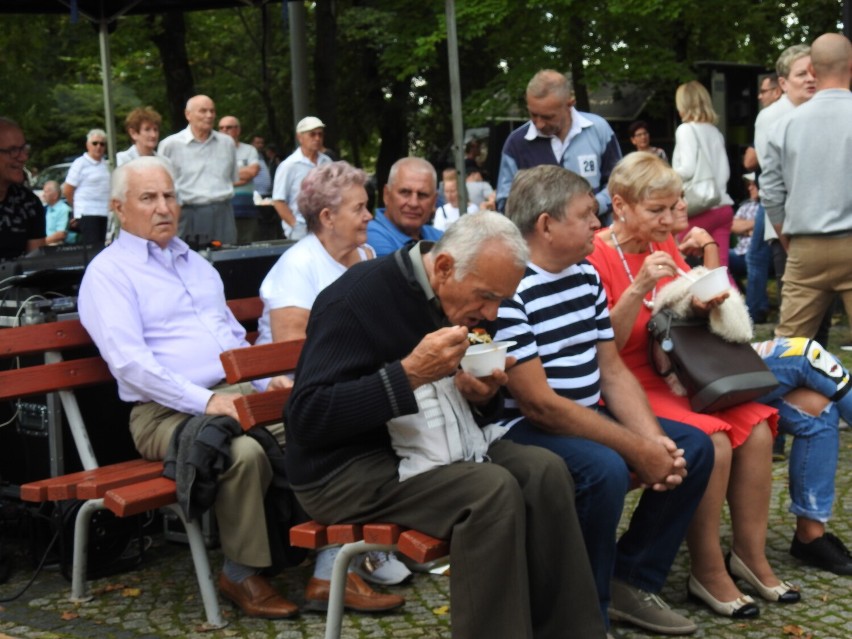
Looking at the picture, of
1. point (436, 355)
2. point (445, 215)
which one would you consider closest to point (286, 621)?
point (436, 355)

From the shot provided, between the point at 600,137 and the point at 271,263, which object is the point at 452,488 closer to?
the point at 271,263

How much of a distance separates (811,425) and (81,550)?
275 centimetres

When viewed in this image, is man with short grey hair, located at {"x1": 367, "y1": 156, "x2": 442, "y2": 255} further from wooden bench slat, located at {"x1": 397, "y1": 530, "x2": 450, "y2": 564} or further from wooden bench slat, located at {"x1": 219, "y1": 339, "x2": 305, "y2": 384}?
wooden bench slat, located at {"x1": 397, "y1": 530, "x2": 450, "y2": 564}

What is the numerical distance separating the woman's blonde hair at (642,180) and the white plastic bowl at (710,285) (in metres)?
0.38

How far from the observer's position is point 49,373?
16.3ft

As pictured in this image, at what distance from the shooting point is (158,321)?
5.05 metres

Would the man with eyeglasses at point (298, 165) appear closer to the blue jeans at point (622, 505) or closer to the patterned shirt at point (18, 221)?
the patterned shirt at point (18, 221)

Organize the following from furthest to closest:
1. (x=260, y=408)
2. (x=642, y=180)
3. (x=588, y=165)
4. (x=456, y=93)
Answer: (x=456, y=93), (x=588, y=165), (x=642, y=180), (x=260, y=408)

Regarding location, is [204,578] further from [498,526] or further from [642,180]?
[642,180]

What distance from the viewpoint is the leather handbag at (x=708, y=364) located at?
184 inches

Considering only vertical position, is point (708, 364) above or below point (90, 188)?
below

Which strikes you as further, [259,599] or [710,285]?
[259,599]

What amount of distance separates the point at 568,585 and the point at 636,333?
1.37 m

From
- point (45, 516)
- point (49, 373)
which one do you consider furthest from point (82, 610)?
point (49, 373)
